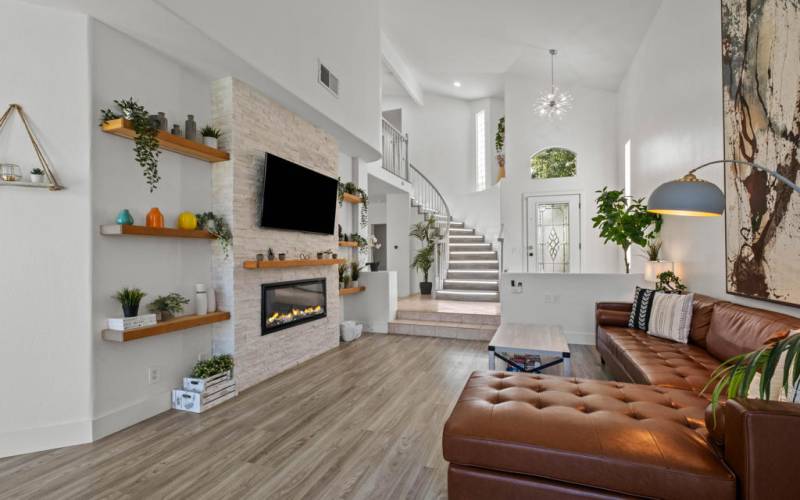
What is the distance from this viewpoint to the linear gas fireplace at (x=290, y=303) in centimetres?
416

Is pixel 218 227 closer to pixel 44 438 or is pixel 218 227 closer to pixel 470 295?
pixel 44 438

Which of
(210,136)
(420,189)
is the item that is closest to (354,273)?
(210,136)

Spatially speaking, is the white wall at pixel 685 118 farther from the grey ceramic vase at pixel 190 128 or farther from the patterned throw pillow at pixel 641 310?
the grey ceramic vase at pixel 190 128

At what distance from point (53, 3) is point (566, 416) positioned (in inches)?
157

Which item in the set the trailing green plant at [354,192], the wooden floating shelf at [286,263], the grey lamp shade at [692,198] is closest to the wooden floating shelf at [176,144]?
the wooden floating shelf at [286,263]

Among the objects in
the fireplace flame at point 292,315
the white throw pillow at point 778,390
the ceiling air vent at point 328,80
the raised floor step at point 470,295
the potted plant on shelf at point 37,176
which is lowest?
the raised floor step at point 470,295

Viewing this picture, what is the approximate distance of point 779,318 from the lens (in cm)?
247

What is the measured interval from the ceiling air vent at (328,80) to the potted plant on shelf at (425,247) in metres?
4.34

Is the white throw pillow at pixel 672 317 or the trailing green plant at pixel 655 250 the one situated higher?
the trailing green plant at pixel 655 250

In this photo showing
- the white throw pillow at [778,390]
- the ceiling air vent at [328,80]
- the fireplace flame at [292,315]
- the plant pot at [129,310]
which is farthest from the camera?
the ceiling air vent at [328,80]

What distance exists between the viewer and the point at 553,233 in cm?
815

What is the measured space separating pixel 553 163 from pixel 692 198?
662cm

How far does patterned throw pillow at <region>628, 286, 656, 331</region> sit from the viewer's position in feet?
13.3

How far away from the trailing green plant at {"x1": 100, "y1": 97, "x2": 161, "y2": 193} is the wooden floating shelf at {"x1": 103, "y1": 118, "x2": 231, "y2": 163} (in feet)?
0.17
